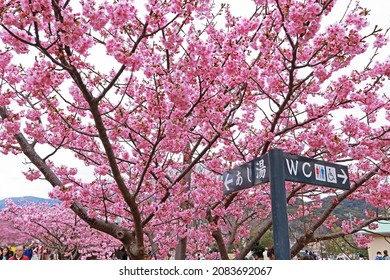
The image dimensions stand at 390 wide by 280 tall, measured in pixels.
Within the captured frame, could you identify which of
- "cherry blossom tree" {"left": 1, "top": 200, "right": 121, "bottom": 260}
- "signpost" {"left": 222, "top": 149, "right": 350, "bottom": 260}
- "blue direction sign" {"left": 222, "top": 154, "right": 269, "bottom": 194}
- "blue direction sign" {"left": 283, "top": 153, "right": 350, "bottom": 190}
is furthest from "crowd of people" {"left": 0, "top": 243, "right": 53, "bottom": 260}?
"blue direction sign" {"left": 283, "top": 153, "right": 350, "bottom": 190}

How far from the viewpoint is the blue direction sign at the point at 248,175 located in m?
3.15

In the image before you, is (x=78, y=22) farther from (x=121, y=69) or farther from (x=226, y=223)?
(x=226, y=223)

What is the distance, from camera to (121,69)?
359 cm

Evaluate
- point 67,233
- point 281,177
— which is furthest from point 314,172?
point 67,233

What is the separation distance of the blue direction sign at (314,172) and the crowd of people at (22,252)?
749cm

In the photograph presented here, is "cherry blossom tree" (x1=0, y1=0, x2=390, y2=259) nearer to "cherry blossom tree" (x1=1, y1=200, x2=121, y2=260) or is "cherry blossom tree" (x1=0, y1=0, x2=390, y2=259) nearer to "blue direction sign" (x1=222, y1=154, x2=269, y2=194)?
"blue direction sign" (x1=222, y1=154, x2=269, y2=194)

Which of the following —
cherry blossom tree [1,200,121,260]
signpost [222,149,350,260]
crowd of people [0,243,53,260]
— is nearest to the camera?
signpost [222,149,350,260]

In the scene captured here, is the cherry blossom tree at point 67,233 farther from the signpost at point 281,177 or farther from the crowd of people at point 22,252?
the signpost at point 281,177

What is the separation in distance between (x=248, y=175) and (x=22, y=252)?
746 cm

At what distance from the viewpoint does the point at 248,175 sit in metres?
3.39

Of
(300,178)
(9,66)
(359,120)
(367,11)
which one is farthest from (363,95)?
(9,66)

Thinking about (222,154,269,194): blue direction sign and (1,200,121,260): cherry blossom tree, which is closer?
(222,154,269,194): blue direction sign

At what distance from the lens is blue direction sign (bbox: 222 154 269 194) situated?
3.15 metres

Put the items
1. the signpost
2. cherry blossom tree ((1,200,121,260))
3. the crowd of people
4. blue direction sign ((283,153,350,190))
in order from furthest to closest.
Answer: cherry blossom tree ((1,200,121,260)) < the crowd of people < blue direction sign ((283,153,350,190)) < the signpost
